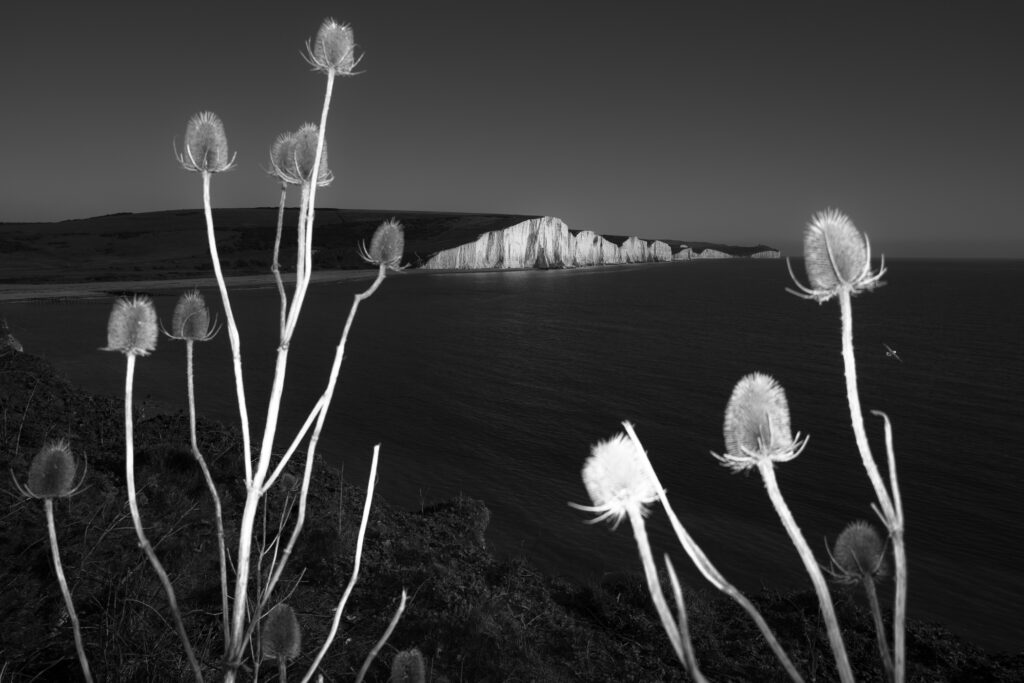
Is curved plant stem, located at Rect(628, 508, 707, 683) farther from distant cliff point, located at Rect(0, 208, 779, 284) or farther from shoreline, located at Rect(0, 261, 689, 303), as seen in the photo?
distant cliff point, located at Rect(0, 208, 779, 284)

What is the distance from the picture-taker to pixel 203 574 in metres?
6.48

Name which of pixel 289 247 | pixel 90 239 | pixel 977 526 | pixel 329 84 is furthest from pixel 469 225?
pixel 329 84

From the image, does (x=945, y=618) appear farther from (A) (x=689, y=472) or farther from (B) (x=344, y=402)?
(B) (x=344, y=402)

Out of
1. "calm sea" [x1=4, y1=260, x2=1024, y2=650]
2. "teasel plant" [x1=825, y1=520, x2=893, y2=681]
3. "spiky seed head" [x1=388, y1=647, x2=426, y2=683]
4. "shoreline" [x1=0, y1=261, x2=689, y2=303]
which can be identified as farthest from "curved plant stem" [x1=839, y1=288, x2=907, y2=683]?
"shoreline" [x1=0, y1=261, x2=689, y2=303]

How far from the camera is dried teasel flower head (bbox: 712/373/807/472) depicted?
3.59 ft

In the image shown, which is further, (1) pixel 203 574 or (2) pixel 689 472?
(2) pixel 689 472

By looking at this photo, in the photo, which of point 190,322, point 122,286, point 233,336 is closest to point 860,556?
point 233,336

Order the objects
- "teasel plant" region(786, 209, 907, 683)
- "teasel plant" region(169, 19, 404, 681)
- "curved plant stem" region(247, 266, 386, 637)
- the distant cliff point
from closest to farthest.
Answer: "teasel plant" region(786, 209, 907, 683)
"teasel plant" region(169, 19, 404, 681)
"curved plant stem" region(247, 266, 386, 637)
the distant cliff point

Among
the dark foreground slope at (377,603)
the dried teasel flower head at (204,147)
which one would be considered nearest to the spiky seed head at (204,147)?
the dried teasel flower head at (204,147)

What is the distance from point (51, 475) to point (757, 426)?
6.60ft

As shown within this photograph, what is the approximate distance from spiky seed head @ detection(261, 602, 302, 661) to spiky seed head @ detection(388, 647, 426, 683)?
1.02 ft

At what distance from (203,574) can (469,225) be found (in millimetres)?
125570

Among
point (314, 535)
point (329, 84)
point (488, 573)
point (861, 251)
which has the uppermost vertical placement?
point (329, 84)

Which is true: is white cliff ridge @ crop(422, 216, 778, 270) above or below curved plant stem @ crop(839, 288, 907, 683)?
above
